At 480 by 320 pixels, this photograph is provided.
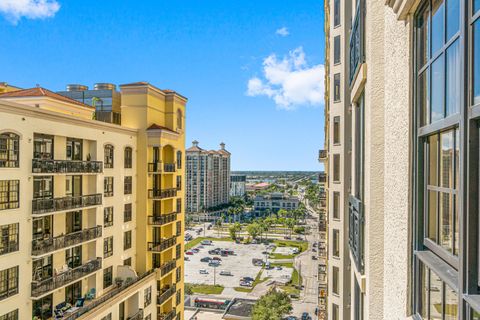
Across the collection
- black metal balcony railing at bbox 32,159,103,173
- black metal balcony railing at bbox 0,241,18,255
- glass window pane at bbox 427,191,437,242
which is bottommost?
black metal balcony railing at bbox 0,241,18,255

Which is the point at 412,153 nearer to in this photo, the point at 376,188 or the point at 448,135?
the point at 448,135

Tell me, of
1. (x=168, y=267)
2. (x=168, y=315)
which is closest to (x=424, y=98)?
(x=168, y=267)

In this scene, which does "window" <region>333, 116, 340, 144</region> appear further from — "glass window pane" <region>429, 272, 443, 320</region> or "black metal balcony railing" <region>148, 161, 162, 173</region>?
"black metal balcony railing" <region>148, 161, 162, 173</region>

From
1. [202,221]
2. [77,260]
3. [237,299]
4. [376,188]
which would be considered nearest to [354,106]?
[376,188]

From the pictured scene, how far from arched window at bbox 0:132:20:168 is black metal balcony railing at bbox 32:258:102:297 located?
5.27 meters

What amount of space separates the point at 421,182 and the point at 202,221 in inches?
5366

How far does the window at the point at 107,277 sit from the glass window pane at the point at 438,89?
20.7 metres

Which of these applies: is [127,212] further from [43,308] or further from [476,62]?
[476,62]

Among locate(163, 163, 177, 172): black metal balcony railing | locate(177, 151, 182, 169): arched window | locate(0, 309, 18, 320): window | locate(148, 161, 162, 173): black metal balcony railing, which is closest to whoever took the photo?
locate(0, 309, 18, 320): window

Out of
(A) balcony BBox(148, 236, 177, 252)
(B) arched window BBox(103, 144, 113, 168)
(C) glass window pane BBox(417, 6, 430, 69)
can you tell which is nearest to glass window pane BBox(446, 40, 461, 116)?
(C) glass window pane BBox(417, 6, 430, 69)

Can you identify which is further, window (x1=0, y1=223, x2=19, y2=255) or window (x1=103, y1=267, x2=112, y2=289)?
window (x1=103, y1=267, x2=112, y2=289)

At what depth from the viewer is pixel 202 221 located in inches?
5384

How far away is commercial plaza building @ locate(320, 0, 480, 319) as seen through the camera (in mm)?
2482

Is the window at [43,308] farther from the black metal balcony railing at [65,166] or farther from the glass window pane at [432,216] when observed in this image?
the glass window pane at [432,216]
